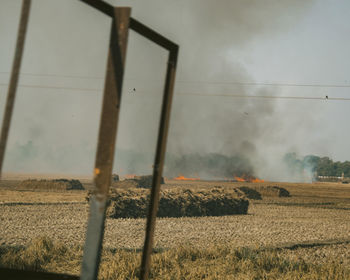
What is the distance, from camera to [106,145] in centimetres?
247

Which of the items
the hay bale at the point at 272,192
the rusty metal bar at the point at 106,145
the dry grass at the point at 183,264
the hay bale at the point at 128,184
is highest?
the rusty metal bar at the point at 106,145

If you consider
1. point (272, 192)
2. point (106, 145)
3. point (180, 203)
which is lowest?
point (180, 203)

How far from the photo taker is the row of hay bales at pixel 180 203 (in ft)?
42.4

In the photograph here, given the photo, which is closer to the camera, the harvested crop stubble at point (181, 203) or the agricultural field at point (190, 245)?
the agricultural field at point (190, 245)

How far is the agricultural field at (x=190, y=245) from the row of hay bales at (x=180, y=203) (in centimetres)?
44

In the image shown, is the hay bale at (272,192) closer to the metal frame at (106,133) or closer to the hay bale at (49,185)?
the hay bale at (49,185)

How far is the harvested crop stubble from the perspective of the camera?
12.9 metres

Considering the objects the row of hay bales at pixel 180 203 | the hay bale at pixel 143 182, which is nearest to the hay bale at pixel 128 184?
the hay bale at pixel 143 182

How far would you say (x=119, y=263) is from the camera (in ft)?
18.3

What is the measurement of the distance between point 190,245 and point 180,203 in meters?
7.18

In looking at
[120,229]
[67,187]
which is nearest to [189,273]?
[120,229]

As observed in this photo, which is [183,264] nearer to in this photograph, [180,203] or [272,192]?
[180,203]

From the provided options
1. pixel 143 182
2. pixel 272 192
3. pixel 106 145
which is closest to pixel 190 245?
pixel 106 145

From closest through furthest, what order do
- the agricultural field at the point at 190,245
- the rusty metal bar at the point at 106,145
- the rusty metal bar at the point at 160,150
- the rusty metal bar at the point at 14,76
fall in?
the rusty metal bar at the point at 14,76 < the rusty metal bar at the point at 106,145 < the rusty metal bar at the point at 160,150 < the agricultural field at the point at 190,245
